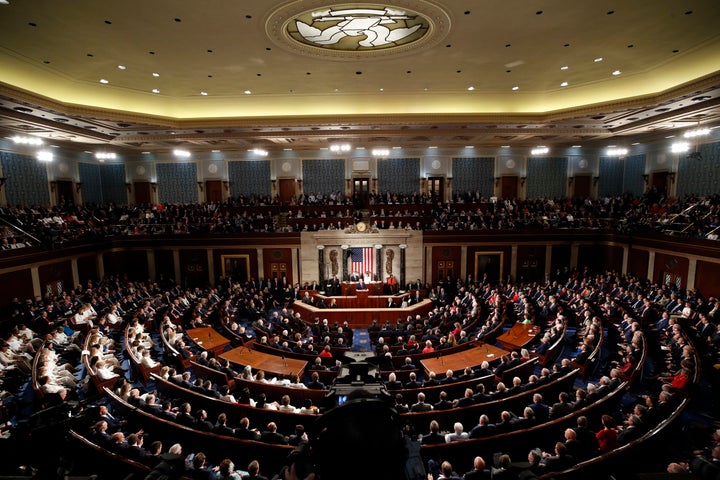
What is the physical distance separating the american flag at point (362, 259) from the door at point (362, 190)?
5.03 meters

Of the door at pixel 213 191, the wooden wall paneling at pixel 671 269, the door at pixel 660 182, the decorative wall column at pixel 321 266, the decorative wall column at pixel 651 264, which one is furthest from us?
the door at pixel 213 191

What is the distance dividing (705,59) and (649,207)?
11.5 meters

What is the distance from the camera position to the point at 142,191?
24797mm

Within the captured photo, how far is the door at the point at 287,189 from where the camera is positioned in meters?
25.0

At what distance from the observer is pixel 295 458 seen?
2273mm

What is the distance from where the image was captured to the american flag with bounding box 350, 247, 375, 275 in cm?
2019

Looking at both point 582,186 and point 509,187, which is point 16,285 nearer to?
point 509,187

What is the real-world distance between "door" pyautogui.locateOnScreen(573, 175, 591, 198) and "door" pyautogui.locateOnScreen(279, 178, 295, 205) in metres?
19.2

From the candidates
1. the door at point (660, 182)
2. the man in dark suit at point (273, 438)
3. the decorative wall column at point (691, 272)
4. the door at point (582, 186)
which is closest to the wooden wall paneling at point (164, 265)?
the man in dark suit at point (273, 438)

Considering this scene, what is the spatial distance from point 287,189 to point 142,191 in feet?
32.3

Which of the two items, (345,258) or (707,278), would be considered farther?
(345,258)

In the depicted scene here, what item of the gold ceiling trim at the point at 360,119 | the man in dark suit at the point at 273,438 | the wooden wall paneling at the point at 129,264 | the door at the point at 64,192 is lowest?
the man in dark suit at the point at 273,438

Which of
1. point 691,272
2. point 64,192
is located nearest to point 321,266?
point 64,192

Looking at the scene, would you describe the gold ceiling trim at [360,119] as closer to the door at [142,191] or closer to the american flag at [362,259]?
the american flag at [362,259]
